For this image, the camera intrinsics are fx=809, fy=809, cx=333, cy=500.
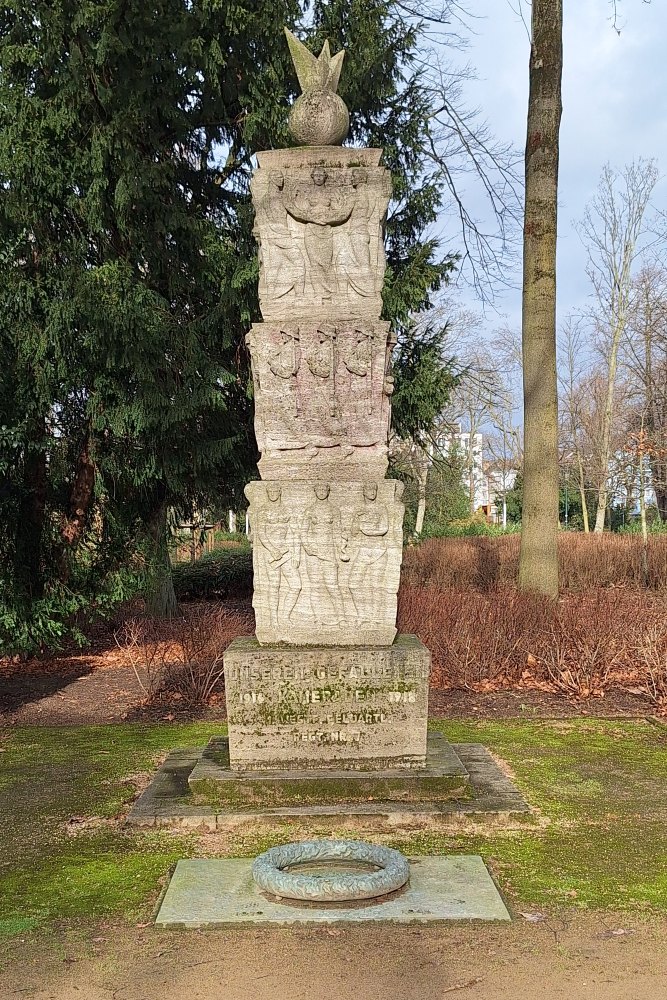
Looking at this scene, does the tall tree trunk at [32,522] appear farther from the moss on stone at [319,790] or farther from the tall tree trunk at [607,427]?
the tall tree trunk at [607,427]

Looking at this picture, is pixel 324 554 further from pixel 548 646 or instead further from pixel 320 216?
pixel 548 646

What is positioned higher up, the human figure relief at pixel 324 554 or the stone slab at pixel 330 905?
the human figure relief at pixel 324 554

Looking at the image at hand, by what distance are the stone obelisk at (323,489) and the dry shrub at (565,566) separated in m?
8.64

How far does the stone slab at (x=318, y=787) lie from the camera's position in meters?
4.43

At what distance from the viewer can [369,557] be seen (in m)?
4.77

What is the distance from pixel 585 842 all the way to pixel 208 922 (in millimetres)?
1952

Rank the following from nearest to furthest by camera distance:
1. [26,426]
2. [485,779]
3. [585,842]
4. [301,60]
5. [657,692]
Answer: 1. [585,842]
2. [485,779]
3. [301,60]
4. [657,692]
5. [26,426]

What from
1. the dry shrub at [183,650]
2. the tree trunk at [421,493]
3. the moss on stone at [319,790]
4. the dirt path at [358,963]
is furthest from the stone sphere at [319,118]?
the tree trunk at [421,493]

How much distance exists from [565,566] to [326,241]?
10510 millimetres

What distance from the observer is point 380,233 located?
16.3 feet

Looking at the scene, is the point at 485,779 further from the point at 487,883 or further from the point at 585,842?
the point at 487,883

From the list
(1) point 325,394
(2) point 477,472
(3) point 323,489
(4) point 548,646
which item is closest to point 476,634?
(4) point 548,646

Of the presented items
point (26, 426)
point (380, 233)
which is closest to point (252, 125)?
point (26, 426)

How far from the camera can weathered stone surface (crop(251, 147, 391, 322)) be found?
194 inches
